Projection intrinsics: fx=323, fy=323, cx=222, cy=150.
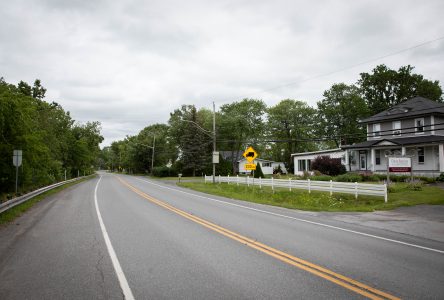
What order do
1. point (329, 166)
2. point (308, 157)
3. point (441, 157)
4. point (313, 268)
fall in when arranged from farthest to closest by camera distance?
point (308, 157), point (329, 166), point (441, 157), point (313, 268)

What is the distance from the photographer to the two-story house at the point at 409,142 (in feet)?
99.9

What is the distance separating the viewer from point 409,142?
104ft

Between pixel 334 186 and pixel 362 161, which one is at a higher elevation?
pixel 362 161

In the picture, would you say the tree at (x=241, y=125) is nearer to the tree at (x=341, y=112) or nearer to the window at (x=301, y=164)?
the tree at (x=341, y=112)

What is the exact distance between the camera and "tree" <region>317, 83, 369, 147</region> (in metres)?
60.4

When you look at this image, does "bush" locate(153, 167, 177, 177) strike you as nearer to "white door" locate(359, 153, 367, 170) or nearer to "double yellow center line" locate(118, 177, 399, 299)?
"white door" locate(359, 153, 367, 170)

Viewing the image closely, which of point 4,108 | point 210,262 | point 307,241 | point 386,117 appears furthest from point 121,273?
point 386,117

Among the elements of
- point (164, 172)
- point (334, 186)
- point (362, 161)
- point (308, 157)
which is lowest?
point (334, 186)

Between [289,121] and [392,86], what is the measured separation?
789 inches

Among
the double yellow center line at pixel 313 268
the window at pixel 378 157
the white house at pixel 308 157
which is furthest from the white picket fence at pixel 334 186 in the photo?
the white house at pixel 308 157

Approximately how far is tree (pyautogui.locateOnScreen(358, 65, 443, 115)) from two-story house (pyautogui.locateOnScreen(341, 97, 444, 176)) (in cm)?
2397

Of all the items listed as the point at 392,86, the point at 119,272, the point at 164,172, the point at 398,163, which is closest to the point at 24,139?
the point at 119,272

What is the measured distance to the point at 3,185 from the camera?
22.1 m

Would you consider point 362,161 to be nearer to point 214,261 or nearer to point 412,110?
point 412,110
